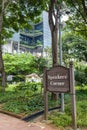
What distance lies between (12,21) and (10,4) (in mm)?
1298

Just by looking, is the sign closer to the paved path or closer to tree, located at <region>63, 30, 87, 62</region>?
the paved path

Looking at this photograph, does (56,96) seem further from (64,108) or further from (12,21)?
(12,21)

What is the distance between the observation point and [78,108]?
7.16 m

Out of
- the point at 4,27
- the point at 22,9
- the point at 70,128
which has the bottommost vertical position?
the point at 70,128

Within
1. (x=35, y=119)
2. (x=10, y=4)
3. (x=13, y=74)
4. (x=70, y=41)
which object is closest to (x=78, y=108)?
(x=35, y=119)

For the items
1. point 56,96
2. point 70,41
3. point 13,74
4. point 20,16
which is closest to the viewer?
point 56,96

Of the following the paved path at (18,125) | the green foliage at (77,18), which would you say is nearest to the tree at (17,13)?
the green foliage at (77,18)

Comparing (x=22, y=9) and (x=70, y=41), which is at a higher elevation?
(x=22, y=9)

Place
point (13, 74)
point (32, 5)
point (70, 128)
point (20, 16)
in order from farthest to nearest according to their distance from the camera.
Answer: point (13, 74)
point (20, 16)
point (32, 5)
point (70, 128)

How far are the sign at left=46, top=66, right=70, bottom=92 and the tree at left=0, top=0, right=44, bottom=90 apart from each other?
6.53 meters

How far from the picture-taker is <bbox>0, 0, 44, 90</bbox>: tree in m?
12.1

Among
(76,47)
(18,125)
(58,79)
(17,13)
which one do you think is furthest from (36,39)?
(18,125)

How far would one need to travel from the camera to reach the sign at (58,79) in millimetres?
5734

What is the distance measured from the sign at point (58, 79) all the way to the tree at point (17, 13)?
6.53 meters
